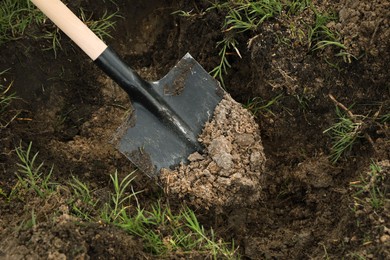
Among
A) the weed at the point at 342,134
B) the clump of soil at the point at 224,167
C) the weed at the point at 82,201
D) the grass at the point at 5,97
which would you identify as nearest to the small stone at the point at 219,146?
the clump of soil at the point at 224,167

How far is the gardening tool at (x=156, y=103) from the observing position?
236 cm

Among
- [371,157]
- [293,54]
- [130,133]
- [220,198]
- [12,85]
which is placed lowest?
[371,157]

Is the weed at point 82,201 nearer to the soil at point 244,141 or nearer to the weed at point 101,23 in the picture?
the soil at point 244,141

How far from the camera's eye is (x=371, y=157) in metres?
2.22

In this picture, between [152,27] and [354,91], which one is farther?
[152,27]

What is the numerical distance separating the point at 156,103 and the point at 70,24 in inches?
21.1

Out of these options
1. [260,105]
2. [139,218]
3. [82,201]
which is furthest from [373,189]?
[82,201]

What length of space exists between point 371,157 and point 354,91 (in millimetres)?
336

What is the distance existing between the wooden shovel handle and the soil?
361 mm

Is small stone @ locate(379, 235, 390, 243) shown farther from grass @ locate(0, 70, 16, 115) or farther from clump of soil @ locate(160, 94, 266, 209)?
grass @ locate(0, 70, 16, 115)

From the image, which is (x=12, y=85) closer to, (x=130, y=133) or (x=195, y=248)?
(x=130, y=133)

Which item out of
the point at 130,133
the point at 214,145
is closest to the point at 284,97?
the point at 214,145

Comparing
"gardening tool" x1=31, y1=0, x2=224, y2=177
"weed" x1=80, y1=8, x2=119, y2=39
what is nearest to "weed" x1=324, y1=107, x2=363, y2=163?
"gardening tool" x1=31, y1=0, x2=224, y2=177

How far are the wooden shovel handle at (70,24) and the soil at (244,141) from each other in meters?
0.36
